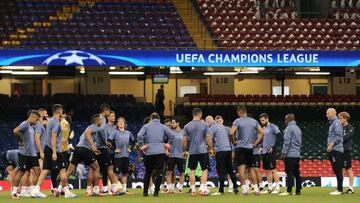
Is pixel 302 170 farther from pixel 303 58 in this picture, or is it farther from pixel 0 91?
pixel 0 91

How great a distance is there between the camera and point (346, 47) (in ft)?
136

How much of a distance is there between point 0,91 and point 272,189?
73.7ft

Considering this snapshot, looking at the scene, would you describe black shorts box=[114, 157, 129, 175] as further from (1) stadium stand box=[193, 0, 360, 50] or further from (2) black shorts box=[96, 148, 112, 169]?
(1) stadium stand box=[193, 0, 360, 50]

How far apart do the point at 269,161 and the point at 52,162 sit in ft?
18.1

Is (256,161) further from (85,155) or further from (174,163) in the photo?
(85,155)

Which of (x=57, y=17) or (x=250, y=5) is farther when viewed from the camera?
(x=250, y=5)

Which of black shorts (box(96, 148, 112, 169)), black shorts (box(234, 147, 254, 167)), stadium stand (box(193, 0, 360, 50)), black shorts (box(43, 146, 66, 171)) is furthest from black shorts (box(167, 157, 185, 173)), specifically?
stadium stand (box(193, 0, 360, 50))

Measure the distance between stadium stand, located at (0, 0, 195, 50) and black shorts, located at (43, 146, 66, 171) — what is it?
16954 millimetres

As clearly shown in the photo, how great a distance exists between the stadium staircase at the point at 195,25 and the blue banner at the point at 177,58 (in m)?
Answer: 2.49

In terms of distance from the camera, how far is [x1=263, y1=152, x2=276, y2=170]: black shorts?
79.5 ft

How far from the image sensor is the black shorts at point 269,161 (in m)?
24.2

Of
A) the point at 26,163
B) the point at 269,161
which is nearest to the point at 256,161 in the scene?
the point at 269,161

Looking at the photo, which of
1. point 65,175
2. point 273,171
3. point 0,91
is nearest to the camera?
point 65,175

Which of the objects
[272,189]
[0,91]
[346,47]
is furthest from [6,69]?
[272,189]
